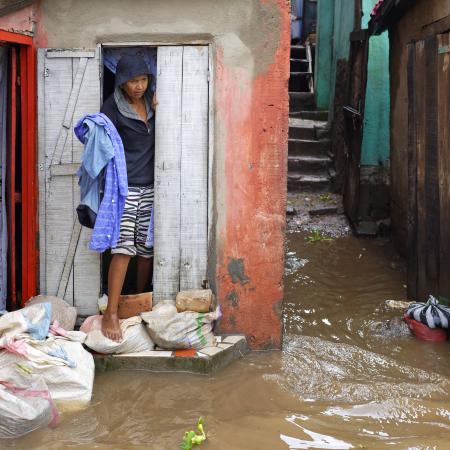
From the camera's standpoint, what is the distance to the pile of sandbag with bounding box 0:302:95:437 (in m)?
3.66

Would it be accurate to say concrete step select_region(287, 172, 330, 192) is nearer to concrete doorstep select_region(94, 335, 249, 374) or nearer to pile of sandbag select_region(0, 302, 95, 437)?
concrete doorstep select_region(94, 335, 249, 374)

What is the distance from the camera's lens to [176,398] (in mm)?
4172

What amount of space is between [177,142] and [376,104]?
17.2 ft

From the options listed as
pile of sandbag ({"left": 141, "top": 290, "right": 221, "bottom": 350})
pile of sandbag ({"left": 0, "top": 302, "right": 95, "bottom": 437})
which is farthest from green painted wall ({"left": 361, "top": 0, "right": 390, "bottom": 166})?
pile of sandbag ({"left": 0, "top": 302, "right": 95, "bottom": 437})

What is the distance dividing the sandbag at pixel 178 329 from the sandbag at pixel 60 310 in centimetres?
53

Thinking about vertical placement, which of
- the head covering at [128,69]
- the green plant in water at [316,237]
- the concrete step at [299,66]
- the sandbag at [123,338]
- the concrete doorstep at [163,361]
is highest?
the concrete step at [299,66]

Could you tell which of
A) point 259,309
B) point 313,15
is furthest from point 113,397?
point 313,15

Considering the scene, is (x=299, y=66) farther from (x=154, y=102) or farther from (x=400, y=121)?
(x=154, y=102)

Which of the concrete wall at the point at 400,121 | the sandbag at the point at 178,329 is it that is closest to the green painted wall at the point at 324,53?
the concrete wall at the point at 400,121

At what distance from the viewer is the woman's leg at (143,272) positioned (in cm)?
498

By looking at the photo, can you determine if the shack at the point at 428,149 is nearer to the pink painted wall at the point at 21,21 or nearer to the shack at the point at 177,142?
the shack at the point at 177,142

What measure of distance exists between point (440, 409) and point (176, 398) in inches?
65.0

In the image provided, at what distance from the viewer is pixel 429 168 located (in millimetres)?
5824

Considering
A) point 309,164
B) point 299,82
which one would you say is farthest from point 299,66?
point 309,164
